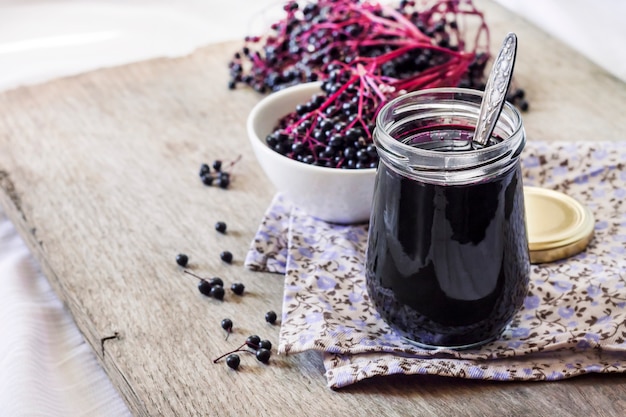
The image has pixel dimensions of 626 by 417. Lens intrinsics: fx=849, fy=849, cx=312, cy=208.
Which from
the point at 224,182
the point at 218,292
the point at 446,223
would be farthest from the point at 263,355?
the point at 224,182

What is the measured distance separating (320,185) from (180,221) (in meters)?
0.20

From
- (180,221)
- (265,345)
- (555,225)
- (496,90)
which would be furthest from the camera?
(180,221)

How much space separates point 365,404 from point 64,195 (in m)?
0.54

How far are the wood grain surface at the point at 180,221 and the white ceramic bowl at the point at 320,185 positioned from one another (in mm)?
87

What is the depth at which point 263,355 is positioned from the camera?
2.57ft

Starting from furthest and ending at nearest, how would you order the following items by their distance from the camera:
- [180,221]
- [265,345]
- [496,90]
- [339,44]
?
[339,44] < [180,221] < [265,345] < [496,90]

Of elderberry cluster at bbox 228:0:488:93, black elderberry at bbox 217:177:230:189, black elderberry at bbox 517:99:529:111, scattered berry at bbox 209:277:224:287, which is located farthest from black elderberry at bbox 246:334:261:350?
black elderberry at bbox 517:99:529:111

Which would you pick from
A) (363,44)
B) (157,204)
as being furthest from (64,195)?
A: (363,44)

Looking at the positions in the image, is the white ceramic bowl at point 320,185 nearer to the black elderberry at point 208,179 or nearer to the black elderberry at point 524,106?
the black elderberry at point 208,179

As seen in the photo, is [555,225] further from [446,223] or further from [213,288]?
[213,288]

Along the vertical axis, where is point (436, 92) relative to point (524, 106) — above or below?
above

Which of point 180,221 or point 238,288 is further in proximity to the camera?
point 180,221

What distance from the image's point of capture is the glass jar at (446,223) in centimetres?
68

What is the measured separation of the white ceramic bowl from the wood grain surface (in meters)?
0.09
